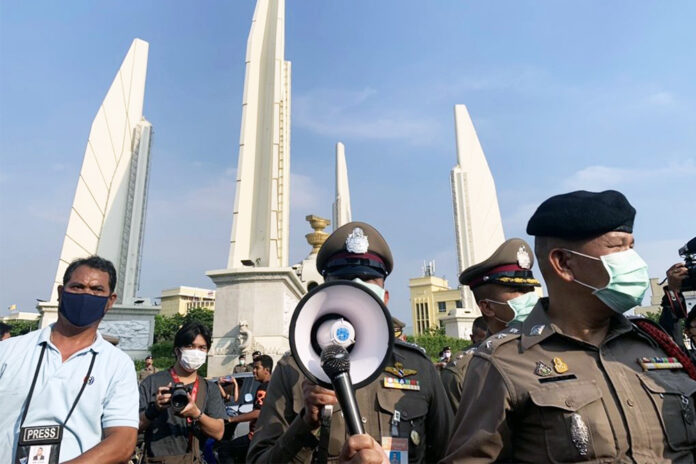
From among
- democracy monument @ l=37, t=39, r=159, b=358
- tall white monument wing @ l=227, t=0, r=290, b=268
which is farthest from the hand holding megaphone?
democracy monument @ l=37, t=39, r=159, b=358

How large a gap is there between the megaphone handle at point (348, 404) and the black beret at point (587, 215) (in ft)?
3.60

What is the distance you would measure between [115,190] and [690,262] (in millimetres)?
18326

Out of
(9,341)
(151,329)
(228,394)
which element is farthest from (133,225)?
(9,341)

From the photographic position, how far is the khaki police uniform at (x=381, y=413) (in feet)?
6.98

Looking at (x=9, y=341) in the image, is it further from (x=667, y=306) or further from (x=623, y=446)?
(x=667, y=306)

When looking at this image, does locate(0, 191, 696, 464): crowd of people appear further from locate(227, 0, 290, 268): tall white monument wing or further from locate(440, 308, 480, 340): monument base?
locate(440, 308, 480, 340): monument base

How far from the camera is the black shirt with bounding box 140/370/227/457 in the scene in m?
3.48

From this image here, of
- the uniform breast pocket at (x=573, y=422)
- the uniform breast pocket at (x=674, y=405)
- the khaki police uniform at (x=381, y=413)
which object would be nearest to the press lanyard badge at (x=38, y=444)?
the khaki police uniform at (x=381, y=413)

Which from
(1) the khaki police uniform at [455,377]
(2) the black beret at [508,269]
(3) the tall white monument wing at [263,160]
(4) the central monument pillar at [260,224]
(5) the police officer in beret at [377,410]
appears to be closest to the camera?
(5) the police officer in beret at [377,410]

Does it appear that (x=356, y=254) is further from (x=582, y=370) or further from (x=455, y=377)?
(x=582, y=370)

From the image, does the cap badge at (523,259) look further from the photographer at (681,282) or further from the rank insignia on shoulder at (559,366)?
the rank insignia on shoulder at (559,366)

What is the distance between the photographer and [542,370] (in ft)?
5.54

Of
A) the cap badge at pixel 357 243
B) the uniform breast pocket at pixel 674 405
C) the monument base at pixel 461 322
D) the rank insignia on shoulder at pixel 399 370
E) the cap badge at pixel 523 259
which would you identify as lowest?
the uniform breast pocket at pixel 674 405

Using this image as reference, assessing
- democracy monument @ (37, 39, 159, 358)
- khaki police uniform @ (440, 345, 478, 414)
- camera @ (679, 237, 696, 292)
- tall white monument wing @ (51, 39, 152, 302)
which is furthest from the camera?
tall white monument wing @ (51, 39, 152, 302)
